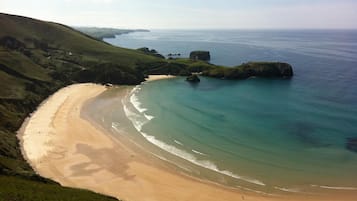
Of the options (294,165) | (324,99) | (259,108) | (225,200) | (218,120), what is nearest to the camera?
(225,200)

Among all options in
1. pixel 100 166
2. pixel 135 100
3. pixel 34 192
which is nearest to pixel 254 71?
pixel 135 100

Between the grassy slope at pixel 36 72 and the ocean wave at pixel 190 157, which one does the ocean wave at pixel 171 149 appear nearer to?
the ocean wave at pixel 190 157

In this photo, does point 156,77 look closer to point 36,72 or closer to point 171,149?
point 36,72

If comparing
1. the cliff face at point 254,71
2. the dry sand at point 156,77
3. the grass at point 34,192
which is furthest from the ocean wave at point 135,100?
the grass at point 34,192

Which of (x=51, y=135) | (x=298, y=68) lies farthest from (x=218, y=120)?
(x=298, y=68)

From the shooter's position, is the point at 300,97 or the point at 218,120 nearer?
the point at 218,120

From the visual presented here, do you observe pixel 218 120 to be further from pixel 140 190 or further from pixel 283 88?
pixel 283 88
